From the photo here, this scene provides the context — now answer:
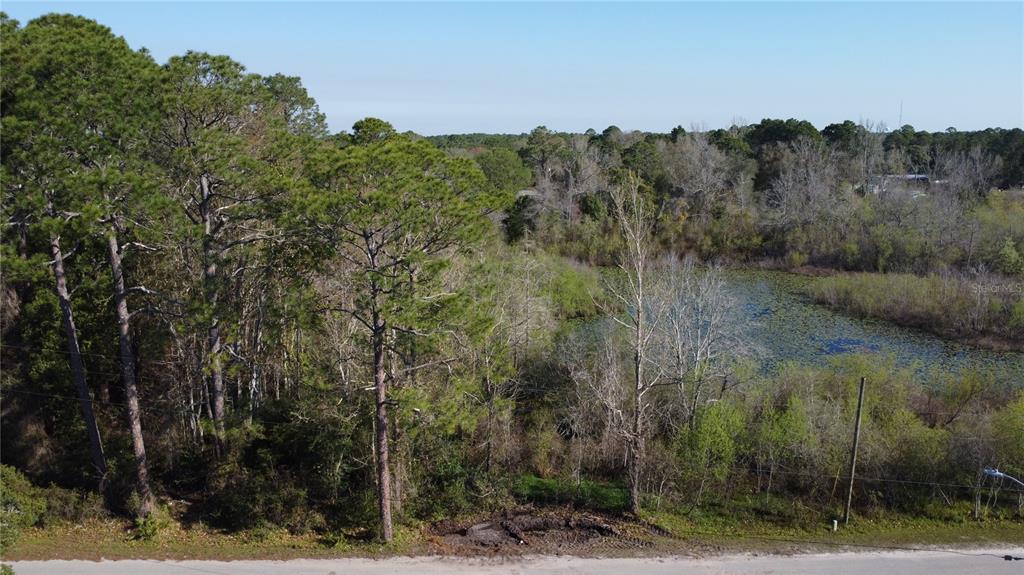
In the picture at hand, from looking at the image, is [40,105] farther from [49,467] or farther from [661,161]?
[661,161]

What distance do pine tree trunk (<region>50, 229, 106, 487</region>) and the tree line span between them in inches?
3.1

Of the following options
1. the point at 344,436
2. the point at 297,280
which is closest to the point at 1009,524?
the point at 344,436

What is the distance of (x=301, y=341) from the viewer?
18.7m

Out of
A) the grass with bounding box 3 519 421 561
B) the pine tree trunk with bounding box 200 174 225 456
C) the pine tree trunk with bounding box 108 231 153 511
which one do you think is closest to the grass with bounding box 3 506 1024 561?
the grass with bounding box 3 519 421 561

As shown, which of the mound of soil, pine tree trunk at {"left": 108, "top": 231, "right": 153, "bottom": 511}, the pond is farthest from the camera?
the pond

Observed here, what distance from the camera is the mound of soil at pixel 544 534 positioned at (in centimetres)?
1591

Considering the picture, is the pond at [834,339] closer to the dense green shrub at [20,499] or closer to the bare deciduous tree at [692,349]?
the bare deciduous tree at [692,349]

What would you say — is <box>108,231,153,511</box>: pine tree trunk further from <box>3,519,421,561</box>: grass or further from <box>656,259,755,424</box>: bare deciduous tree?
<box>656,259,755,424</box>: bare deciduous tree

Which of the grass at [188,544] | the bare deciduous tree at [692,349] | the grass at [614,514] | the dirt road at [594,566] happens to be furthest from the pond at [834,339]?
the grass at [188,544]

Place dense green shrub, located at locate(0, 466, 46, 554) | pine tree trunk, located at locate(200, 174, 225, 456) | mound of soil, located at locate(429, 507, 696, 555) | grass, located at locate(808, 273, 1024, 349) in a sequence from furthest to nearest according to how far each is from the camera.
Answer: grass, located at locate(808, 273, 1024, 349), mound of soil, located at locate(429, 507, 696, 555), pine tree trunk, located at locate(200, 174, 225, 456), dense green shrub, located at locate(0, 466, 46, 554)

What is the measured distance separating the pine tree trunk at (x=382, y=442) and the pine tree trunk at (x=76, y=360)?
20.9 feet

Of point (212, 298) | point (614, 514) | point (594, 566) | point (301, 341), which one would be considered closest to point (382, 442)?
point (301, 341)

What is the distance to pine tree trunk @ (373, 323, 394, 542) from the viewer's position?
15.3m

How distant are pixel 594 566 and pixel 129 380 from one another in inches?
409
